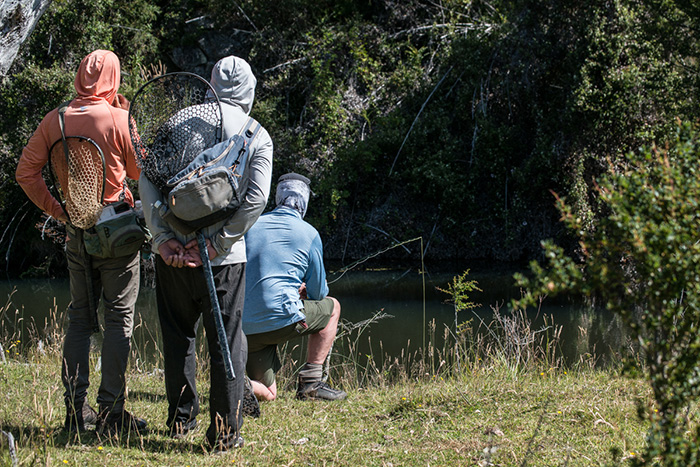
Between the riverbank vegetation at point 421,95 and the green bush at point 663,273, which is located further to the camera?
the riverbank vegetation at point 421,95

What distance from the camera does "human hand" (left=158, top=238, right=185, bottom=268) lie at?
3.16 meters

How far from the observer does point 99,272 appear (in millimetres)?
3588

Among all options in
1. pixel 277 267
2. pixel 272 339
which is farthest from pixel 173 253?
pixel 272 339

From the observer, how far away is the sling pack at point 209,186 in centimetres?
304

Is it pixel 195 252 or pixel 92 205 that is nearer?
pixel 195 252

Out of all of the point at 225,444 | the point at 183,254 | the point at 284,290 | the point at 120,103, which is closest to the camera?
the point at 183,254

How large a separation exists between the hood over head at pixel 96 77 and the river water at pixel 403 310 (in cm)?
433

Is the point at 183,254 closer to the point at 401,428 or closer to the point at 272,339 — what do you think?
the point at 272,339

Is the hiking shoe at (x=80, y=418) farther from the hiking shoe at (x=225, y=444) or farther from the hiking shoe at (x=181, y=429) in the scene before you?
the hiking shoe at (x=225, y=444)

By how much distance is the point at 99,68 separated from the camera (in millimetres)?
3578

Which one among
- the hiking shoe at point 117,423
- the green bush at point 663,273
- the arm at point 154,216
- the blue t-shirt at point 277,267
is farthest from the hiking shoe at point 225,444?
the green bush at point 663,273

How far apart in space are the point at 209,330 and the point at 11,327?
302 inches

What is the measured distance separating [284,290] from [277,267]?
0.15 metres

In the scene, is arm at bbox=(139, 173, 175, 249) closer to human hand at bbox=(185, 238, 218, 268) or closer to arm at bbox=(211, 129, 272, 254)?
human hand at bbox=(185, 238, 218, 268)
